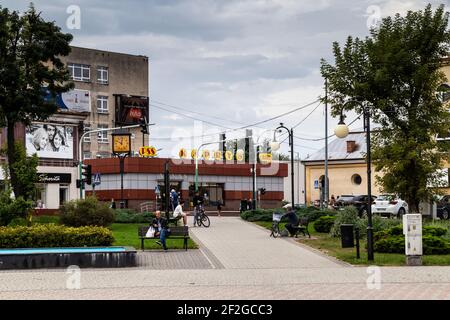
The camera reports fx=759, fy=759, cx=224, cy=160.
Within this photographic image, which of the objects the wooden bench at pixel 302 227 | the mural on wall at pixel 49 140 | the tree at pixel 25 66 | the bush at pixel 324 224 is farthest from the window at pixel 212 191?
the wooden bench at pixel 302 227

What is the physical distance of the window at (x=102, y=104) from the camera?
280ft

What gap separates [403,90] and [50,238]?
1890 centimetres

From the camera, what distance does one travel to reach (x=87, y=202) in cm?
3325

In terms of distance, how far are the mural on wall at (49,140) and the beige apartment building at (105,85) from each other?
21658 millimetres

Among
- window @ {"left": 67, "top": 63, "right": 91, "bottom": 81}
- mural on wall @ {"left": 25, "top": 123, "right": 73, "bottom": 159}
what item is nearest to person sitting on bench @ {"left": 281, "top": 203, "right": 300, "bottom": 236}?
mural on wall @ {"left": 25, "top": 123, "right": 73, "bottom": 159}

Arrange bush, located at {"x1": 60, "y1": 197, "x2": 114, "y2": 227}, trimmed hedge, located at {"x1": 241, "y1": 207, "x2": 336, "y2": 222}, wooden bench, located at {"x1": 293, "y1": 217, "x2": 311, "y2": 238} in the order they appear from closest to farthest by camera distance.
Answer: wooden bench, located at {"x1": 293, "y1": 217, "x2": 311, "y2": 238}, bush, located at {"x1": 60, "y1": 197, "x2": 114, "y2": 227}, trimmed hedge, located at {"x1": 241, "y1": 207, "x2": 336, "y2": 222}

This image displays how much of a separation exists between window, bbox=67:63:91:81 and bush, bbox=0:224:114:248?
61328 millimetres

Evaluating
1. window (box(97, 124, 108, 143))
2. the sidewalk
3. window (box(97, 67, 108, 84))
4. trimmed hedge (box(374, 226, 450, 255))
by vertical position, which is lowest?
the sidewalk

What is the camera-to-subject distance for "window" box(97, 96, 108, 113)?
280 feet

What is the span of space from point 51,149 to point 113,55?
27928mm

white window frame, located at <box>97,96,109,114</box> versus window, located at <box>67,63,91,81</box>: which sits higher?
window, located at <box>67,63,91,81</box>

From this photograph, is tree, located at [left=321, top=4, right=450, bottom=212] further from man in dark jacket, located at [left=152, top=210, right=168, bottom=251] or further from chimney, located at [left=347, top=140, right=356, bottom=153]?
chimney, located at [left=347, top=140, right=356, bottom=153]

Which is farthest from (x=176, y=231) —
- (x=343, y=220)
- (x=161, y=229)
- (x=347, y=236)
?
(x=343, y=220)
